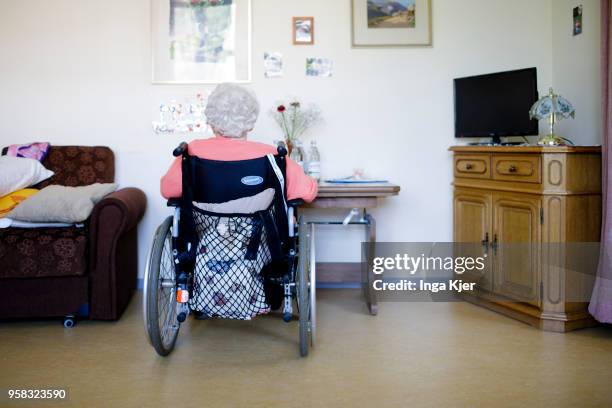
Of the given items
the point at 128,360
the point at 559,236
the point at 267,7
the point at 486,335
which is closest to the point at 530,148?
the point at 559,236

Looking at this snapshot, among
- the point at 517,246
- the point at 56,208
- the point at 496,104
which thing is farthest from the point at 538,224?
the point at 56,208

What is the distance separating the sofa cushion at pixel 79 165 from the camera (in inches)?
146

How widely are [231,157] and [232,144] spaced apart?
7 centimetres

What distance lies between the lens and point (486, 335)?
3.02m

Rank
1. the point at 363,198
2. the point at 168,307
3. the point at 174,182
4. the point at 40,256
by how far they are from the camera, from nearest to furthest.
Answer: the point at 174,182
the point at 168,307
the point at 40,256
the point at 363,198

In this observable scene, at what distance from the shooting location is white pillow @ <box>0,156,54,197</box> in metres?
3.40

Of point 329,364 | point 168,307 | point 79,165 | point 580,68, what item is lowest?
point 329,364

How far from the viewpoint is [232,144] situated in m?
2.62

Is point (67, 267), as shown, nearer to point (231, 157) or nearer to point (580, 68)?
point (231, 157)

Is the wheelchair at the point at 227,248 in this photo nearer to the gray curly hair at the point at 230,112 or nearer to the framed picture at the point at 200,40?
the gray curly hair at the point at 230,112

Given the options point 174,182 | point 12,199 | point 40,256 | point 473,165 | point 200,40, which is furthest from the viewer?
point 200,40

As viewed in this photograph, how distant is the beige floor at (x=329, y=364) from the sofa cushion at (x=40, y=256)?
298 mm

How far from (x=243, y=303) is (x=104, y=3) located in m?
2.39

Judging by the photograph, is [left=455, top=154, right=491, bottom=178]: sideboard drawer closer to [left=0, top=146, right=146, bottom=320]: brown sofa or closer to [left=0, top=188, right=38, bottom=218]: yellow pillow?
[left=0, top=146, right=146, bottom=320]: brown sofa
